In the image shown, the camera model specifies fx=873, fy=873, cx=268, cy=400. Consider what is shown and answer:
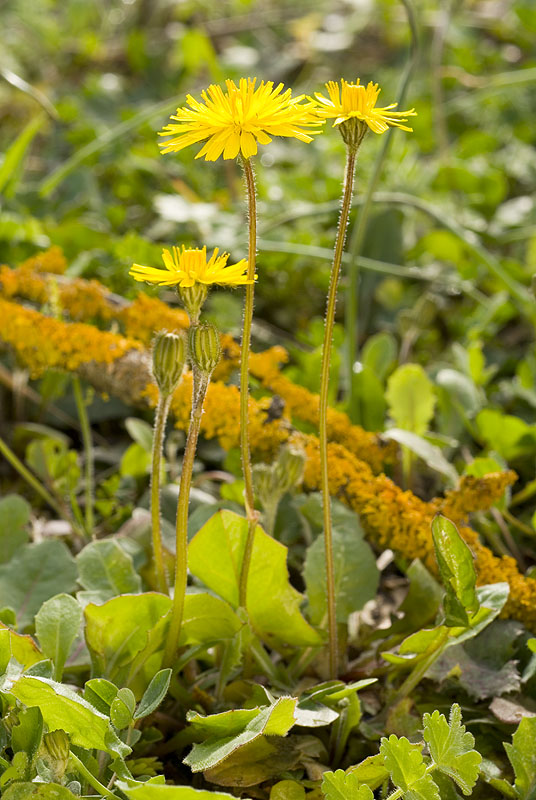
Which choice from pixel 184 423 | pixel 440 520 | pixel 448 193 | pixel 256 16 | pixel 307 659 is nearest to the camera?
pixel 440 520

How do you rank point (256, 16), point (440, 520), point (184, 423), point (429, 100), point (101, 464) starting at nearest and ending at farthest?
1. point (440, 520)
2. point (184, 423)
3. point (101, 464)
4. point (429, 100)
5. point (256, 16)

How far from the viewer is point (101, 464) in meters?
2.04

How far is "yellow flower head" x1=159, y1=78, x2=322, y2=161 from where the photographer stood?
1000 millimetres

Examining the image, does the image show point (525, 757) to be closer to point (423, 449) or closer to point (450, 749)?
point (450, 749)

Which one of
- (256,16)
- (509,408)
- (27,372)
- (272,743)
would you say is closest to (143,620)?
(272,743)

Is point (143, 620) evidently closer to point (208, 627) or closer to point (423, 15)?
point (208, 627)

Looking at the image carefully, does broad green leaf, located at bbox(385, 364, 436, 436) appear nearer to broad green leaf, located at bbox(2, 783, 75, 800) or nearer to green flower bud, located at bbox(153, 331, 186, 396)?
green flower bud, located at bbox(153, 331, 186, 396)

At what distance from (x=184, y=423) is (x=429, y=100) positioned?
2.49 m

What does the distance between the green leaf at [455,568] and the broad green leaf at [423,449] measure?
14.8 inches

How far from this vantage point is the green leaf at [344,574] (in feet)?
4.67

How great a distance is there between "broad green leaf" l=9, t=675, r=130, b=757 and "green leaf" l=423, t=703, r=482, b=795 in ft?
1.21

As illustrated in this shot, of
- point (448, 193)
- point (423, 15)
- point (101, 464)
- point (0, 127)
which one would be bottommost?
point (101, 464)

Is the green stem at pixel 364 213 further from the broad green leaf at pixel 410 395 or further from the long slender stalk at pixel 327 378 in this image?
the long slender stalk at pixel 327 378

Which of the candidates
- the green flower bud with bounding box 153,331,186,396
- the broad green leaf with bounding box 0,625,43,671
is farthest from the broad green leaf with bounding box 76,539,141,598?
the green flower bud with bounding box 153,331,186,396
